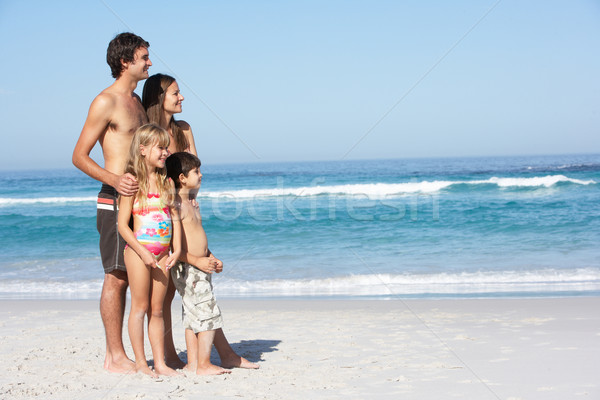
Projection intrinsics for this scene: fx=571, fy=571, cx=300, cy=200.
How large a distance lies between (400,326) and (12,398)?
2846 mm

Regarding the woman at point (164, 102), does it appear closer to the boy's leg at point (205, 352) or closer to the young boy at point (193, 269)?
the young boy at point (193, 269)

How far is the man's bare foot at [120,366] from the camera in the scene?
336 centimetres

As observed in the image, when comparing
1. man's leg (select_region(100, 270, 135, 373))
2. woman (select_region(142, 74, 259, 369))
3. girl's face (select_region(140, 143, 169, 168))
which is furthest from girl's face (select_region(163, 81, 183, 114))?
man's leg (select_region(100, 270, 135, 373))

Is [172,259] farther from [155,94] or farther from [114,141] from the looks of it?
[155,94]

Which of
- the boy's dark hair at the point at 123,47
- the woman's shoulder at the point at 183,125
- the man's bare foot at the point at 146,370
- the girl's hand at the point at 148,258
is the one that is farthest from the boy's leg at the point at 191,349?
the boy's dark hair at the point at 123,47

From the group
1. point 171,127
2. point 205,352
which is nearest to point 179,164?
point 171,127

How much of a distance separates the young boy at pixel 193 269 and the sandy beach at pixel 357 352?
0.70ft

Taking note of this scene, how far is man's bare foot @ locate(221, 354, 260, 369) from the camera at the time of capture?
3518mm

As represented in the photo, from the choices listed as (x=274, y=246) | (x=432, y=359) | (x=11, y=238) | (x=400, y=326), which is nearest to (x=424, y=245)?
(x=274, y=246)

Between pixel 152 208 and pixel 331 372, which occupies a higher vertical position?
pixel 152 208

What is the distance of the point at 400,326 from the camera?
463cm

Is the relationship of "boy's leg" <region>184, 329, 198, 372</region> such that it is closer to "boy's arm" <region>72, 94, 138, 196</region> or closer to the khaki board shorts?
the khaki board shorts

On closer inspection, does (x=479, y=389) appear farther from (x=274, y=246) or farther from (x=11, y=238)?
(x=11, y=238)

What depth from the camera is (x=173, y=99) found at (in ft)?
11.1
